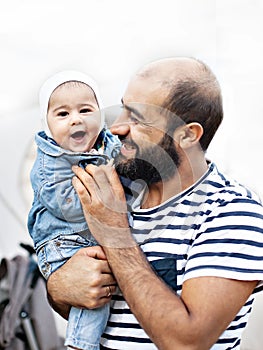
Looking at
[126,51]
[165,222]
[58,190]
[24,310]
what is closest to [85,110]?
[58,190]

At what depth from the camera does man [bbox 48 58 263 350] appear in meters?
1.22

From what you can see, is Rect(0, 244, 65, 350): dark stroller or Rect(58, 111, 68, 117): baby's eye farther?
Rect(0, 244, 65, 350): dark stroller

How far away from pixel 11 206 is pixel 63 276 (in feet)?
5.65

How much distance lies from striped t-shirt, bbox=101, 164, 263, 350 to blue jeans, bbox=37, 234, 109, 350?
0.10 feet

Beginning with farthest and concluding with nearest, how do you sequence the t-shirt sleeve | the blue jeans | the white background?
the white background < the blue jeans < the t-shirt sleeve

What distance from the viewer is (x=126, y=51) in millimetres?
2633

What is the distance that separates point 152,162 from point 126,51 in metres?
1.39

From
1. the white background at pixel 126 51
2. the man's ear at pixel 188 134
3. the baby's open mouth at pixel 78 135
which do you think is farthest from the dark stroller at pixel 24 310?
the man's ear at pixel 188 134

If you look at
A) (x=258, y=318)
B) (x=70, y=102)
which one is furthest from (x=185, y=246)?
(x=258, y=318)

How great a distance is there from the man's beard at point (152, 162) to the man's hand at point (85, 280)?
157 millimetres

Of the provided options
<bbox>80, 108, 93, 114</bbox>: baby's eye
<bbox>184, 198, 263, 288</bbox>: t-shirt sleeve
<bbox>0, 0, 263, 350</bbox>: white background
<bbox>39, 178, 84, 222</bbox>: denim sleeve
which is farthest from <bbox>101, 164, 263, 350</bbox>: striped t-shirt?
<bbox>0, 0, 263, 350</bbox>: white background

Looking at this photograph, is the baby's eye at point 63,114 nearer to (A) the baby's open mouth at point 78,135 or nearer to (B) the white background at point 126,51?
(A) the baby's open mouth at point 78,135

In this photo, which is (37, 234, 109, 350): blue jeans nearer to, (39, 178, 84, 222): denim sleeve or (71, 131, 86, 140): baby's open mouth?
(39, 178, 84, 222): denim sleeve

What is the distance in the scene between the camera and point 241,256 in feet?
4.01
